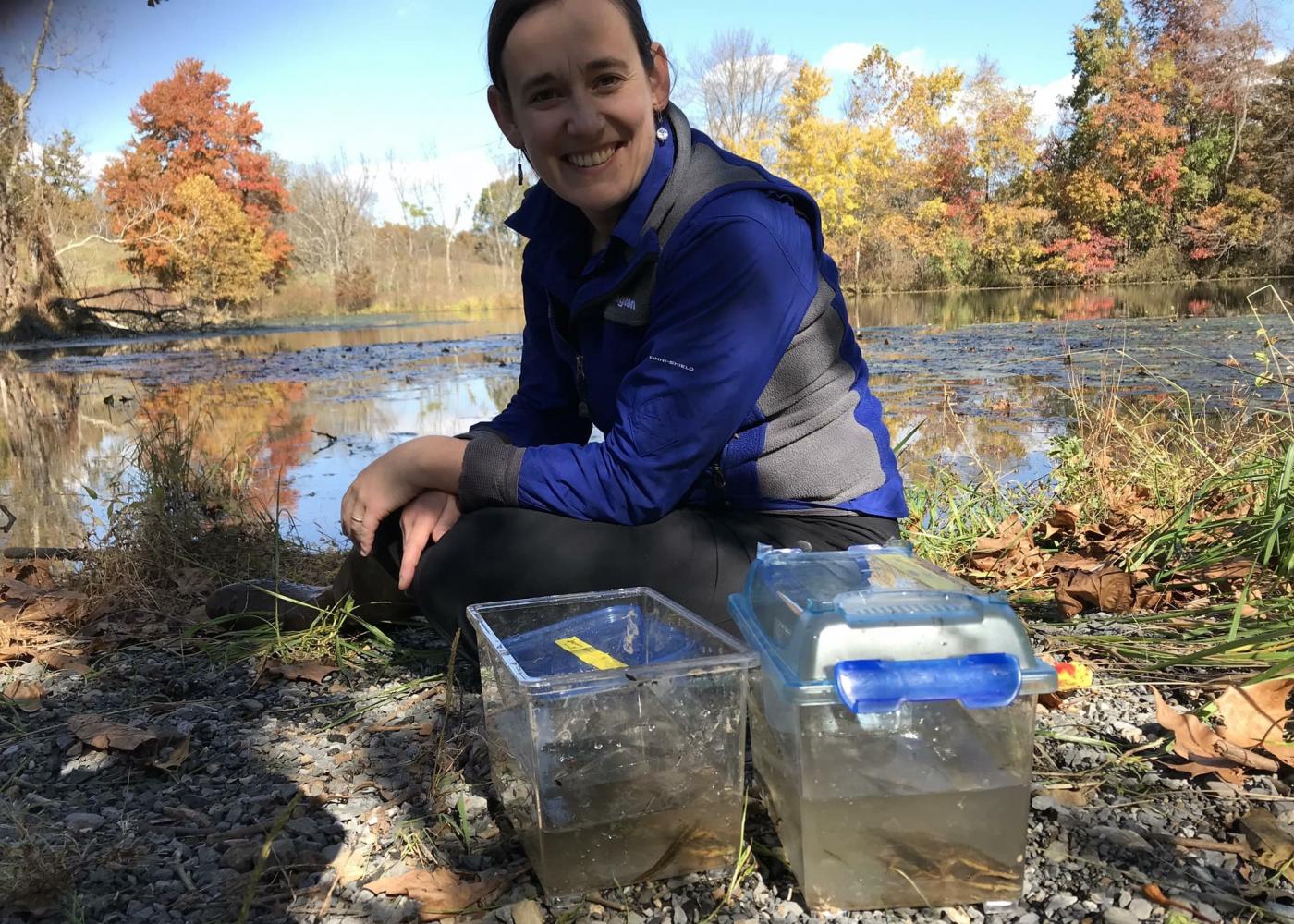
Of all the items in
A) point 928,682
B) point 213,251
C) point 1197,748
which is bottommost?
point 1197,748

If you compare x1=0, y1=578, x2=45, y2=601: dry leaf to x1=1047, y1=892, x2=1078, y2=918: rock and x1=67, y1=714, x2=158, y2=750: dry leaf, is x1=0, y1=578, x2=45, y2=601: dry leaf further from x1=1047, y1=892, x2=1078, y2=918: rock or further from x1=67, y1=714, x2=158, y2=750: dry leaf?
x1=1047, y1=892, x2=1078, y2=918: rock

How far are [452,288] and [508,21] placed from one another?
3351cm

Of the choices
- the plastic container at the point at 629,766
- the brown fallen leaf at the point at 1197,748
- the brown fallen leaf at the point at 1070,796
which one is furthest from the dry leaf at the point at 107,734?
the brown fallen leaf at the point at 1197,748

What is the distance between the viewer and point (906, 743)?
1098 millimetres

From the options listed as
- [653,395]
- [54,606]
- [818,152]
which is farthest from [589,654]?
[818,152]

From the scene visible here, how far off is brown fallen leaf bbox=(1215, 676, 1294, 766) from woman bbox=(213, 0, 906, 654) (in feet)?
2.10

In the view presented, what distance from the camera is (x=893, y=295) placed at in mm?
26000

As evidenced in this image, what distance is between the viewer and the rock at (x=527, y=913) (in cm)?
114

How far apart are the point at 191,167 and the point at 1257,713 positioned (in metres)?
35.3

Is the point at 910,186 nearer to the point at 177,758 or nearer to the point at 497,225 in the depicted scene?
the point at 497,225

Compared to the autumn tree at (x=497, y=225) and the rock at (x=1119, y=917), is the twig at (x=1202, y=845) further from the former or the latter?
the autumn tree at (x=497, y=225)

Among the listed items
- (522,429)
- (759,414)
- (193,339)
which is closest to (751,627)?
(759,414)

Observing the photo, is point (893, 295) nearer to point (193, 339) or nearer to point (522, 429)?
point (193, 339)

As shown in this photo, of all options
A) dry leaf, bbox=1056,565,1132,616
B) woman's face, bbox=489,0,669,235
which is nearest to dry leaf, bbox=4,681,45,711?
woman's face, bbox=489,0,669,235
